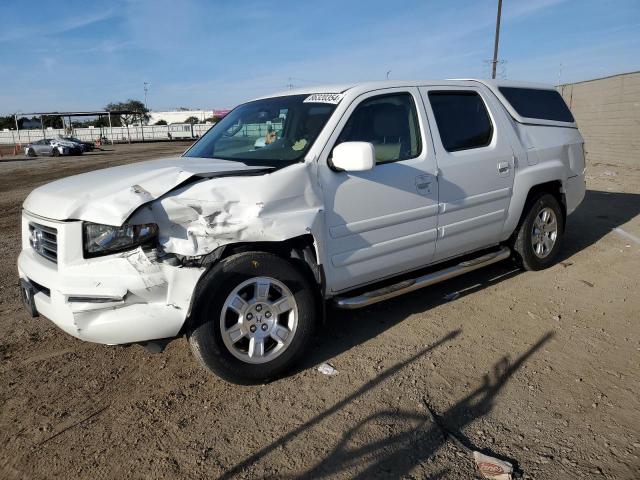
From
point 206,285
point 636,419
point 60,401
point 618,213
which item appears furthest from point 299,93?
point 618,213

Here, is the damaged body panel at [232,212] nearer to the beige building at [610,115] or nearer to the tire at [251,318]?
the tire at [251,318]

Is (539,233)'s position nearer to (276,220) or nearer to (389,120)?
(389,120)

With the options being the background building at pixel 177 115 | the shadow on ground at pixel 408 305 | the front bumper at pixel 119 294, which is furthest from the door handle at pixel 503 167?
the background building at pixel 177 115

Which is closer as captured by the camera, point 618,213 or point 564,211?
point 564,211

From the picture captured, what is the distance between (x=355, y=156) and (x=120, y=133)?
68774 millimetres

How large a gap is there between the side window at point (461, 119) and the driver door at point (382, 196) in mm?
250

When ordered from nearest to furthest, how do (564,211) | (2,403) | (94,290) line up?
(94,290) → (2,403) → (564,211)

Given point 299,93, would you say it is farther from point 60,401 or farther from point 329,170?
point 60,401

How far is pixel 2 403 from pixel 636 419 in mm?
3763

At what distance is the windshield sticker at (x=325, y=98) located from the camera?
3.85 m

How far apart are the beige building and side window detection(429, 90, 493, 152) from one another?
12.9 metres

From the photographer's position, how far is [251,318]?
10.8 feet

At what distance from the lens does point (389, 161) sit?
12.9 feet

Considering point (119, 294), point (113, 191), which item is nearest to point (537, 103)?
point (113, 191)
